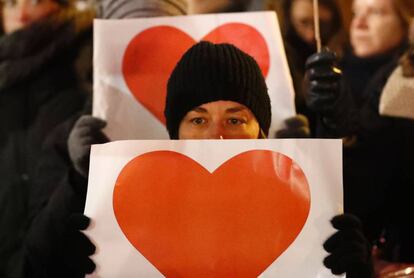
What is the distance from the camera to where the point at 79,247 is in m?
1.06

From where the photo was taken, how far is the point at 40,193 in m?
1.66

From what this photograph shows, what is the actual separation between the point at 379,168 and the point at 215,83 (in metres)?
0.63

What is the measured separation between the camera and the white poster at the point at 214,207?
1.05 metres

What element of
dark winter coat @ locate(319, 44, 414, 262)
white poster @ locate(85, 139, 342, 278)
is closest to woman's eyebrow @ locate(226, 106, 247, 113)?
white poster @ locate(85, 139, 342, 278)

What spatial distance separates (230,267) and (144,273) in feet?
0.52

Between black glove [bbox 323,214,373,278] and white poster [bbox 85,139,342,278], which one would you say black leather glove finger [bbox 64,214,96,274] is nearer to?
white poster [bbox 85,139,342,278]

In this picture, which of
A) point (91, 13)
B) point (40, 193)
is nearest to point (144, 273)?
point (40, 193)

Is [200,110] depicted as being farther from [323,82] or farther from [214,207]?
[323,82]

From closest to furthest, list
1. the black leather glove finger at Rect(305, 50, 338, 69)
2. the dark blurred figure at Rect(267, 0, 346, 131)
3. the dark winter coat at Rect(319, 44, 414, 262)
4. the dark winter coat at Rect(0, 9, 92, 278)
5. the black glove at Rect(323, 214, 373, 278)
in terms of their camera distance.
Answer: the black glove at Rect(323, 214, 373, 278)
the black leather glove finger at Rect(305, 50, 338, 69)
the dark winter coat at Rect(319, 44, 414, 262)
the dark winter coat at Rect(0, 9, 92, 278)
the dark blurred figure at Rect(267, 0, 346, 131)

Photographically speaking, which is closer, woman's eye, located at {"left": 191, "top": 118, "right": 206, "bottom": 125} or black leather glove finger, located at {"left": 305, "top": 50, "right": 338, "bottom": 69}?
woman's eye, located at {"left": 191, "top": 118, "right": 206, "bottom": 125}

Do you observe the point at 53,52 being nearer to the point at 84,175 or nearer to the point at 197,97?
the point at 84,175

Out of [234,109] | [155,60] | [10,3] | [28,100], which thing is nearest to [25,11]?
Result: [10,3]

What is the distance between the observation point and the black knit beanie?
3.98 ft

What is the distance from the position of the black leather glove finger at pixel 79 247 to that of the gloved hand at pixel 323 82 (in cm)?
63
